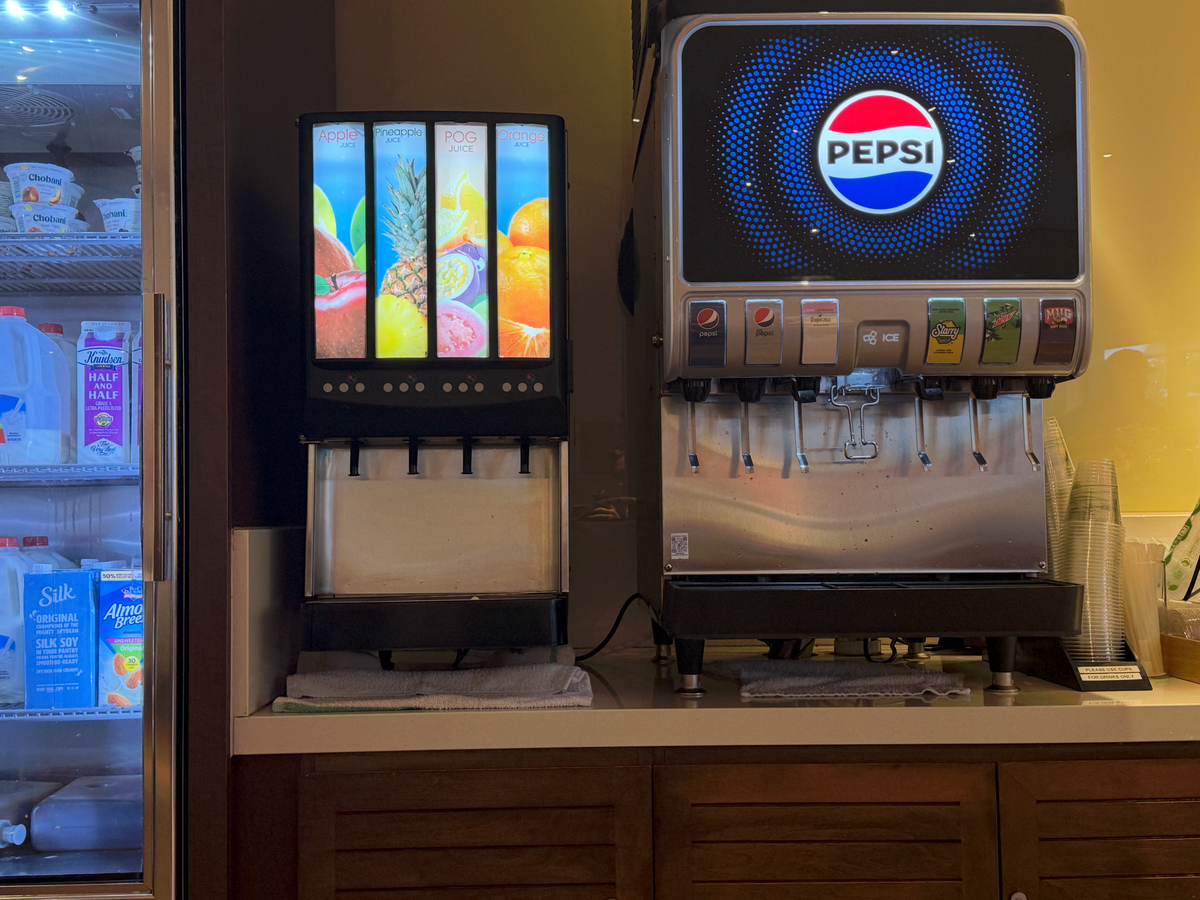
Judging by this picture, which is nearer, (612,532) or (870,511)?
(870,511)

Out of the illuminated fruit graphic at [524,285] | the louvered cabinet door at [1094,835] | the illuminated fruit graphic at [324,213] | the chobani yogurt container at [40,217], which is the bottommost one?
the louvered cabinet door at [1094,835]

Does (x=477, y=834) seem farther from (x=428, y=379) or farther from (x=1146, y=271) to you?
(x=1146, y=271)

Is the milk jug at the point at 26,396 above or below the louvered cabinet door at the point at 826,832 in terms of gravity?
above

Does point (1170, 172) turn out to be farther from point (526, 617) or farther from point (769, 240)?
point (526, 617)

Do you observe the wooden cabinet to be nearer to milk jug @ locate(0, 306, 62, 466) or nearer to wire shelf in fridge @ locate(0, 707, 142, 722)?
wire shelf in fridge @ locate(0, 707, 142, 722)

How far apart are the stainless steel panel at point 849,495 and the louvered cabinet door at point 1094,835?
11.0 inches

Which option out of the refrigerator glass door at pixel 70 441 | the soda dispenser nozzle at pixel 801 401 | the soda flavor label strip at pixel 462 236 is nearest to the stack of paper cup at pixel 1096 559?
the soda dispenser nozzle at pixel 801 401

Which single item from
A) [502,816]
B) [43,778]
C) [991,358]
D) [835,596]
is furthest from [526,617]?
[43,778]

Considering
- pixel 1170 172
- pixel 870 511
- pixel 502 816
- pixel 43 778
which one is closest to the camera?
pixel 502 816

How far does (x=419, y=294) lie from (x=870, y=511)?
70cm

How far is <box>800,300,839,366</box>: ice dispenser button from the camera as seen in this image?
1112 millimetres

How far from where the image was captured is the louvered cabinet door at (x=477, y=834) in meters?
1.09

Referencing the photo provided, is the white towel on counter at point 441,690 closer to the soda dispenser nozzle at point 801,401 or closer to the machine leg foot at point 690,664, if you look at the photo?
the machine leg foot at point 690,664

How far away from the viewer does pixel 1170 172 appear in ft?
5.62
